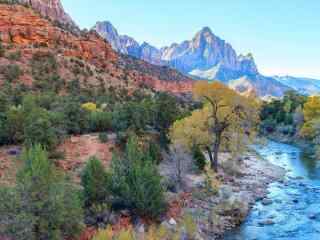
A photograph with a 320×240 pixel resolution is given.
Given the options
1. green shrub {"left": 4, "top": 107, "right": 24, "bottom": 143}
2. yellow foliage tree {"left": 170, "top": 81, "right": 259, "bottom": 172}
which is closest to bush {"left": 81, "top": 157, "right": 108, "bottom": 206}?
green shrub {"left": 4, "top": 107, "right": 24, "bottom": 143}

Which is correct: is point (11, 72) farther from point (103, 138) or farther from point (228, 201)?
point (228, 201)

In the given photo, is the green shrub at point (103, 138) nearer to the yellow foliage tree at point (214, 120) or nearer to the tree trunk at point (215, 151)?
the yellow foliage tree at point (214, 120)

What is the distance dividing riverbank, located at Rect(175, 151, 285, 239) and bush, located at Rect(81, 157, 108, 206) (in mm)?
6111

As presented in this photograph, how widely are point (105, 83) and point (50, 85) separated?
42.7 feet

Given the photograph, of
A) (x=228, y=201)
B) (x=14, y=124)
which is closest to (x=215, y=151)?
(x=228, y=201)

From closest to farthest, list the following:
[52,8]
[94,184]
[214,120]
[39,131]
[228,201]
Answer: [94,184] → [39,131] → [228,201] → [214,120] → [52,8]

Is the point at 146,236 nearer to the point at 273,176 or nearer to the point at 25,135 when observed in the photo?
the point at 25,135

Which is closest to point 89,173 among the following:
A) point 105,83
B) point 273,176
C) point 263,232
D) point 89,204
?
point 89,204

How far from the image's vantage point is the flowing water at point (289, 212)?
22703 millimetres

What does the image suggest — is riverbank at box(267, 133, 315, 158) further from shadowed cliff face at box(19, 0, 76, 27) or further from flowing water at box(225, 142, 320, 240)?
→ shadowed cliff face at box(19, 0, 76, 27)

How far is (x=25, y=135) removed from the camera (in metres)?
26.0

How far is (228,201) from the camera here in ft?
89.4

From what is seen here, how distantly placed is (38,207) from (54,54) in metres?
50.8

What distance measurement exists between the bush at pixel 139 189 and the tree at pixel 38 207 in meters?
4.24
